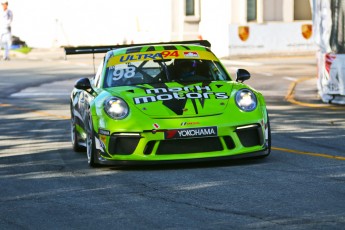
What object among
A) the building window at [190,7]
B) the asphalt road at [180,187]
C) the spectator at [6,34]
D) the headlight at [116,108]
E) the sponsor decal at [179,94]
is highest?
the sponsor decal at [179,94]

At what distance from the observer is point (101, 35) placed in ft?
151

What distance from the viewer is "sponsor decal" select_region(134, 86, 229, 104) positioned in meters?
11.2

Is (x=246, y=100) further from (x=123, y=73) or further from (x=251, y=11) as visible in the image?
(x=251, y=11)

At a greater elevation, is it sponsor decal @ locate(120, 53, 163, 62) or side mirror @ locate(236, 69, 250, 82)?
sponsor decal @ locate(120, 53, 163, 62)

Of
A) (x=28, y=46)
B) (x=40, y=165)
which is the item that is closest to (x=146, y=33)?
(x=28, y=46)

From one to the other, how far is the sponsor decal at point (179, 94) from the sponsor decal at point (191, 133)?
48 cm

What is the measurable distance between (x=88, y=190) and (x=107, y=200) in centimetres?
70

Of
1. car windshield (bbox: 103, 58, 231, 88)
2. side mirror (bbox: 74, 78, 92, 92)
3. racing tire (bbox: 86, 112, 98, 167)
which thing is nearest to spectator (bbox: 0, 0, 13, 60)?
car windshield (bbox: 103, 58, 231, 88)

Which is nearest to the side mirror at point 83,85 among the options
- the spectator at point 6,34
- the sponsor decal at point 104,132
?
the sponsor decal at point 104,132

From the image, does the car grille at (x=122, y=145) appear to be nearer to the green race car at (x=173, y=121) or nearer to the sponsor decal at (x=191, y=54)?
the green race car at (x=173, y=121)

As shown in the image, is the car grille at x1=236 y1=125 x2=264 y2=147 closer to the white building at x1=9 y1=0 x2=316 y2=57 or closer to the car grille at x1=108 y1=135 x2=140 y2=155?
the car grille at x1=108 y1=135 x2=140 y2=155

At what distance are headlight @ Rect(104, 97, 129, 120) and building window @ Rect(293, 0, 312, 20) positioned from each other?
28.1 metres

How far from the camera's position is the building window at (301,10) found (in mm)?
38719

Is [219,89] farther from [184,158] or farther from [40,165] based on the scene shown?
[40,165]
